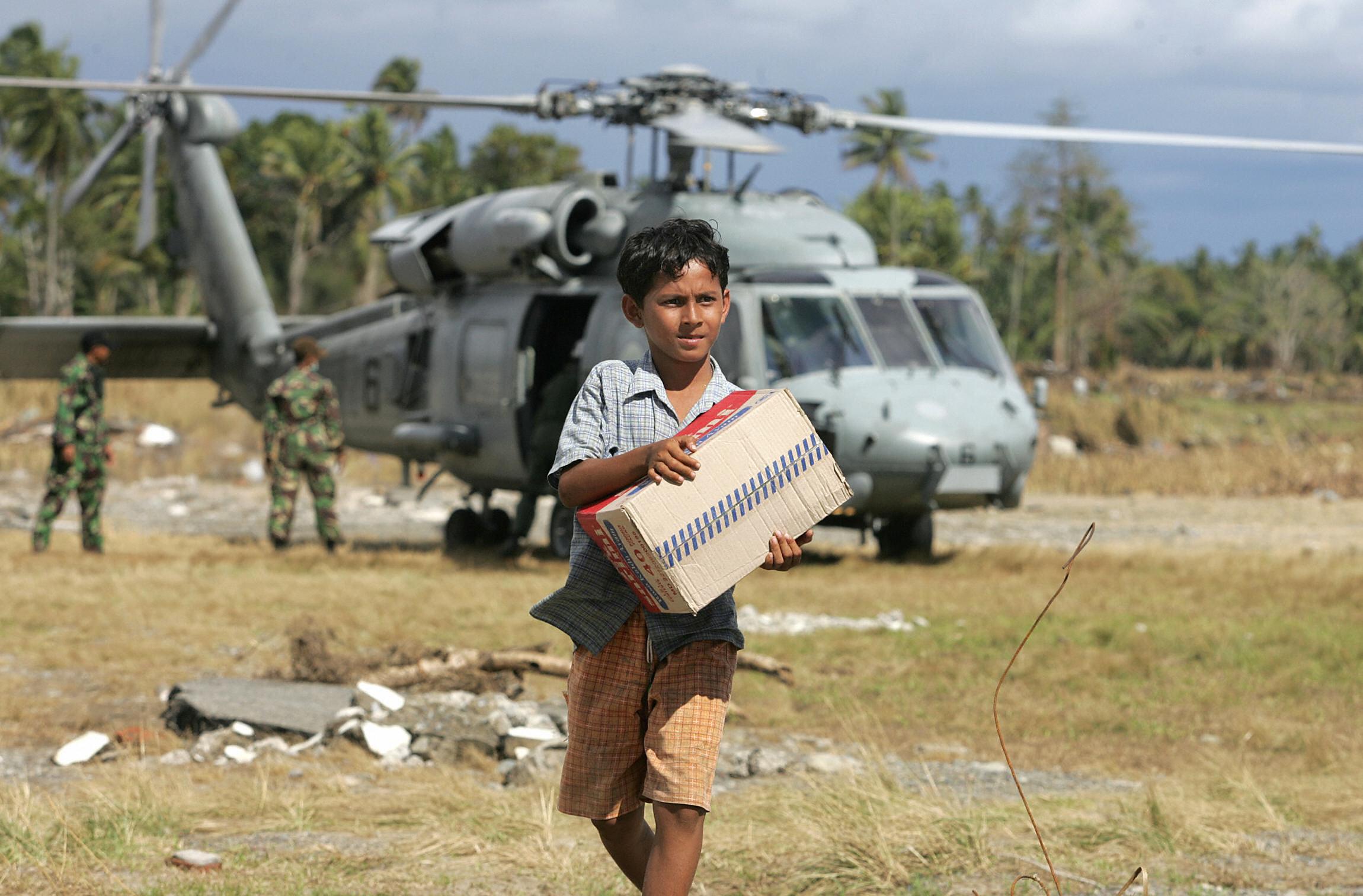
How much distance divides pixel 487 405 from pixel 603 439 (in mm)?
8538

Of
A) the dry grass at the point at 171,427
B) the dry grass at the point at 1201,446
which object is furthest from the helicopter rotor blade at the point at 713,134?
the dry grass at the point at 171,427

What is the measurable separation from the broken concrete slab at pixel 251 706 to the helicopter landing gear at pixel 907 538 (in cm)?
622

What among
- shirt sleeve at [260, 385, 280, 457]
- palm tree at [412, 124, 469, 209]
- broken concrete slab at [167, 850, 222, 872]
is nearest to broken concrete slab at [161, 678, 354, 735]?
broken concrete slab at [167, 850, 222, 872]

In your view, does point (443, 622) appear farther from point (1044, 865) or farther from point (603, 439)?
point (603, 439)

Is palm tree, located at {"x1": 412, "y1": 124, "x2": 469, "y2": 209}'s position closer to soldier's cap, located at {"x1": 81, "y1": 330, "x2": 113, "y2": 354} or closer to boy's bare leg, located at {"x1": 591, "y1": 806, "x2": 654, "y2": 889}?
soldier's cap, located at {"x1": 81, "y1": 330, "x2": 113, "y2": 354}

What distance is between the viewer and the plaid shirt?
9.73 feet

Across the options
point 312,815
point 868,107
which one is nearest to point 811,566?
point 312,815

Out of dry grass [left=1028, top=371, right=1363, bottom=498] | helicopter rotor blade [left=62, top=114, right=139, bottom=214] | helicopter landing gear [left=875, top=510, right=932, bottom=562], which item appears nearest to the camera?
helicopter landing gear [left=875, top=510, right=932, bottom=562]

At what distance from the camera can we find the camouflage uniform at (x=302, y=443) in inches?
453

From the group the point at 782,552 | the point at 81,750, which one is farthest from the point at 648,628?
the point at 81,750

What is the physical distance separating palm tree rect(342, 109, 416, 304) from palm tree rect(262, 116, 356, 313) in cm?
34

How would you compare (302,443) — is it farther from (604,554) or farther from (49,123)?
(49,123)

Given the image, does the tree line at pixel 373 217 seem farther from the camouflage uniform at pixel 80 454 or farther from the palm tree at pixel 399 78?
the camouflage uniform at pixel 80 454

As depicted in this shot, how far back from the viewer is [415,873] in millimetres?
3861
